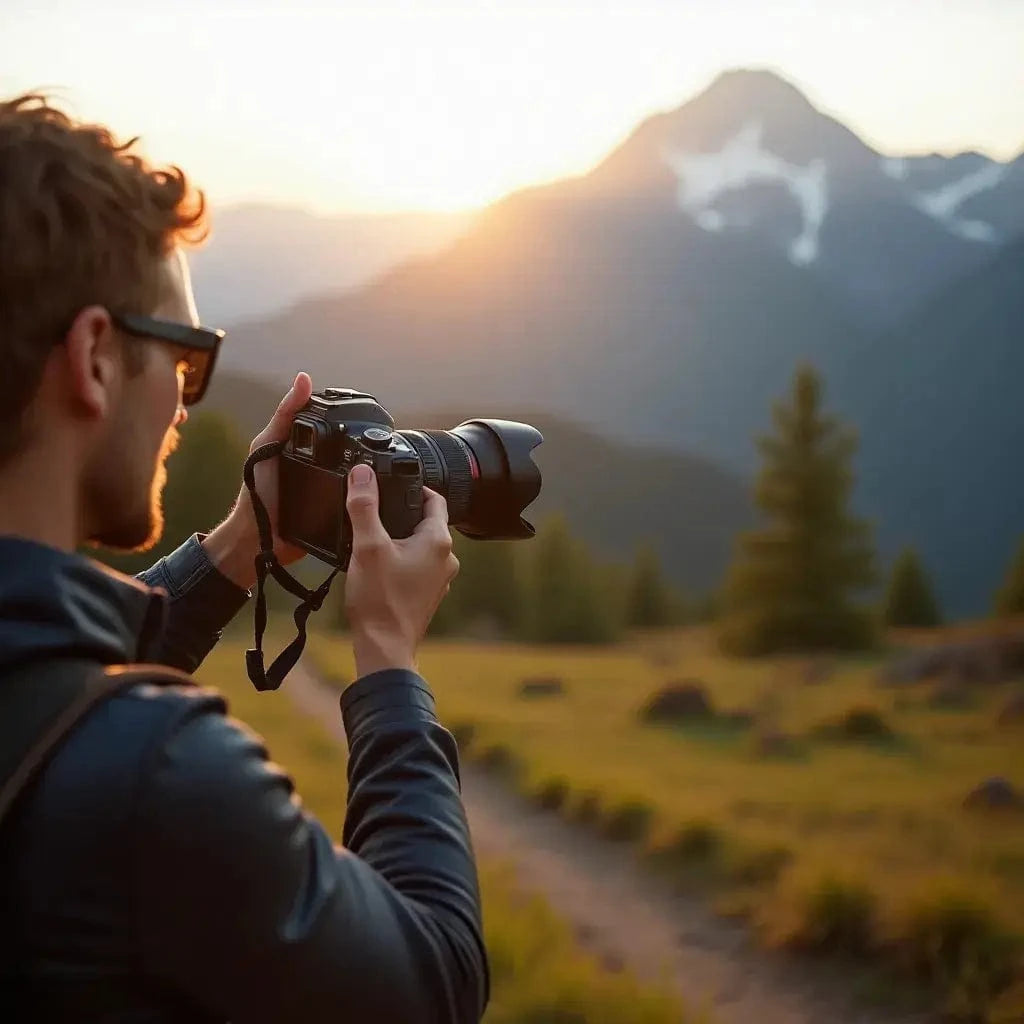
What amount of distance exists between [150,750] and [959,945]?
18.7ft

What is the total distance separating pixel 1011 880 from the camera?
286 inches

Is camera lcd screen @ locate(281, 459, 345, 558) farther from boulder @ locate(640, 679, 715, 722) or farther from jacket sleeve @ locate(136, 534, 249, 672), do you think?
boulder @ locate(640, 679, 715, 722)

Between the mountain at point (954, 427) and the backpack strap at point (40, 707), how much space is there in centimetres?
9397

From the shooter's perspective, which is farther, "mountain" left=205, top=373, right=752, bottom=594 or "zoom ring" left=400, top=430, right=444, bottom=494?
"mountain" left=205, top=373, right=752, bottom=594

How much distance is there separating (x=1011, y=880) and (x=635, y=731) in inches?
249

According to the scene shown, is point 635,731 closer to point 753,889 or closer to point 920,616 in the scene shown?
point 753,889

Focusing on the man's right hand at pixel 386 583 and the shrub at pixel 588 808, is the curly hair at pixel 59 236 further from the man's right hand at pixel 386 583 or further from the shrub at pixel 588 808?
the shrub at pixel 588 808

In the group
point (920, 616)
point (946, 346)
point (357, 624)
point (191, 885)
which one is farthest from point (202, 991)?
point (946, 346)

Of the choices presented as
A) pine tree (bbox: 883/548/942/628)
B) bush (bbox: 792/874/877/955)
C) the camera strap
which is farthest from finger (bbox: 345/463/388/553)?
pine tree (bbox: 883/548/942/628)

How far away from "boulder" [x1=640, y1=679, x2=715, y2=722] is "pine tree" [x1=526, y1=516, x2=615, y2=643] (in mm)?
14831

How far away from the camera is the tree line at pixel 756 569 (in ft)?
76.3

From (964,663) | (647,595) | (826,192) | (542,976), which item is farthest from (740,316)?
(542,976)

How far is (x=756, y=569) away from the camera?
77.0 feet

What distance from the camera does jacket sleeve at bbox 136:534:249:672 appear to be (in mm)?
2150
